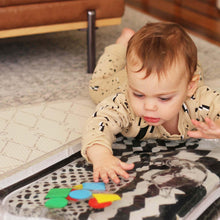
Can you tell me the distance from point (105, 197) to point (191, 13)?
2.01 m

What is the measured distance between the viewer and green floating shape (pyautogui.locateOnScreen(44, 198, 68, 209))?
0.79 meters

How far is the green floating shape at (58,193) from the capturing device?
83 cm

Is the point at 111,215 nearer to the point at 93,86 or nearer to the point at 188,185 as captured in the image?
Result: the point at 188,185

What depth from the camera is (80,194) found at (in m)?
0.82

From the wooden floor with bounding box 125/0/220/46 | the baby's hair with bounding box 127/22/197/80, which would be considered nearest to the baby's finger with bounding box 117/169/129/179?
the baby's hair with bounding box 127/22/197/80

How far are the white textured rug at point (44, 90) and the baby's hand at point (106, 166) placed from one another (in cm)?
17

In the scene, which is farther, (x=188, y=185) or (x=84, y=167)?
(x=84, y=167)

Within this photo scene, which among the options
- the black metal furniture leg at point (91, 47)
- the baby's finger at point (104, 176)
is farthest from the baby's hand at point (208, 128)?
the black metal furniture leg at point (91, 47)

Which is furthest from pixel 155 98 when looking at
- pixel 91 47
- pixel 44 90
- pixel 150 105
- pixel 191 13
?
pixel 191 13

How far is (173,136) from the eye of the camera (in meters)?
1.05

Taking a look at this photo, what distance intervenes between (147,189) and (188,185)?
0.09 meters

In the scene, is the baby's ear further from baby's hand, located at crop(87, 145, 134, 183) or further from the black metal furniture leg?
the black metal furniture leg

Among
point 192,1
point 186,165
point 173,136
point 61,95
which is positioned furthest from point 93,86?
point 192,1

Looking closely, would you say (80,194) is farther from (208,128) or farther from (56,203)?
(208,128)
